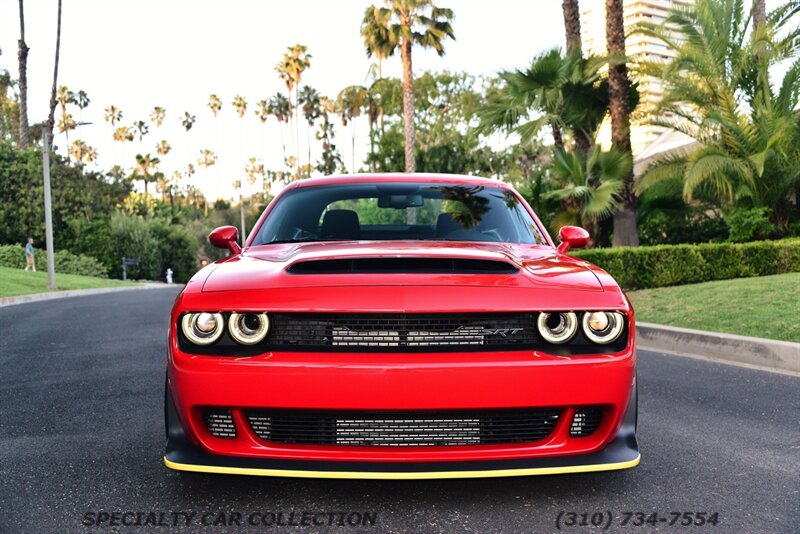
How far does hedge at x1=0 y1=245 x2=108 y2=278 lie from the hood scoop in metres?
44.3

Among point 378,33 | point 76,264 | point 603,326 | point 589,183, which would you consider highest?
point 378,33

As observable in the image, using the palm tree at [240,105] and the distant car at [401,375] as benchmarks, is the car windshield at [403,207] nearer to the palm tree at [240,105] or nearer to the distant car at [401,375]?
the distant car at [401,375]

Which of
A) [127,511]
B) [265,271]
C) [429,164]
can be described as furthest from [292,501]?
[429,164]

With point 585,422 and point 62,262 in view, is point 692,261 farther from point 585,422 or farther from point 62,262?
point 62,262

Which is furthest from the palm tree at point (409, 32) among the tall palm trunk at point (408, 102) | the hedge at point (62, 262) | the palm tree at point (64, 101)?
the palm tree at point (64, 101)

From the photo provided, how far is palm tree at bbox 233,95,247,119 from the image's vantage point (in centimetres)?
8488

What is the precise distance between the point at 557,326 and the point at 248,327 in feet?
3.98

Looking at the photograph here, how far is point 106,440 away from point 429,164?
4878 centimetres

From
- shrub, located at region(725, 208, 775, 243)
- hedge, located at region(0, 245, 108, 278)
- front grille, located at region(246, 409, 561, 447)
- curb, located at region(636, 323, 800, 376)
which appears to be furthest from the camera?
hedge, located at region(0, 245, 108, 278)

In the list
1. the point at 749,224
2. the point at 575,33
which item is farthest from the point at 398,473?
the point at 575,33

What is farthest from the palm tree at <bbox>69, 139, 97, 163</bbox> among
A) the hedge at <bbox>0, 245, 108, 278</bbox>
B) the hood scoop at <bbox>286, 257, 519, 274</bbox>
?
the hood scoop at <bbox>286, 257, 519, 274</bbox>

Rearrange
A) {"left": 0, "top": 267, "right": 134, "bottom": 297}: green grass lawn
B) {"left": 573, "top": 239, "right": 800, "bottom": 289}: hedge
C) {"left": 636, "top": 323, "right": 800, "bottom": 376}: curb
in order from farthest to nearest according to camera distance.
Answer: {"left": 0, "top": 267, "right": 134, "bottom": 297}: green grass lawn → {"left": 573, "top": 239, "right": 800, "bottom": 289}: hedge → {"left": 636, "top": 323, "right": 800, "bottom": 376}: curb

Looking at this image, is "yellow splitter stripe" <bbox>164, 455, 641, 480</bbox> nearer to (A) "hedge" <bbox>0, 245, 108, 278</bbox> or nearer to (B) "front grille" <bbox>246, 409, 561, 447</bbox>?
(B) "front grille" <bbox>246, 409, 561, 447</bbox>

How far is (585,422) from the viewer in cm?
322
